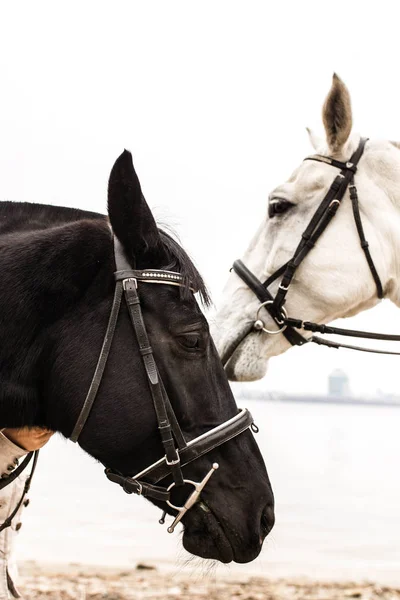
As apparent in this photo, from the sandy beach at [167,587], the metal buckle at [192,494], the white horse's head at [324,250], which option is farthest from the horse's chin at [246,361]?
the sandy beach at [167,587]

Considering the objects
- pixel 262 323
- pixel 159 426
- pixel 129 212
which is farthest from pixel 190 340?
pixel 262 323

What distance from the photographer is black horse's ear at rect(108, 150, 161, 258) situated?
8.68 ft

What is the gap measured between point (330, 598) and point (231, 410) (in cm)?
567

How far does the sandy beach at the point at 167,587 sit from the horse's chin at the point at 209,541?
472cm

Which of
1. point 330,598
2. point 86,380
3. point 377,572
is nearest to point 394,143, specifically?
point 86,380

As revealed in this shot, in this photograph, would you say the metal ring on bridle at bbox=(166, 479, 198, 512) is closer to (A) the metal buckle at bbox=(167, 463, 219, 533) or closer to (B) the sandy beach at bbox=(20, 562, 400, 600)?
(A) the metal buckle at bbox=(167, 463, 219, 533)

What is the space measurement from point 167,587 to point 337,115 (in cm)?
536

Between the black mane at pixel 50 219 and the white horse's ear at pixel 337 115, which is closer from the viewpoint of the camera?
the black mane at pixel 50 219

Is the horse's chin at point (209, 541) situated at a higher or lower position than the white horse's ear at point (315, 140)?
lower

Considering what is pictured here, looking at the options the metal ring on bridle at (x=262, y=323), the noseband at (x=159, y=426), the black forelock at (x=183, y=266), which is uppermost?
the black forelock at (x=183, y=266)

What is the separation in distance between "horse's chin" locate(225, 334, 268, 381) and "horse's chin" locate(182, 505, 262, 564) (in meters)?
2.14

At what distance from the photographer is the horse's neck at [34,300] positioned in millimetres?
2717

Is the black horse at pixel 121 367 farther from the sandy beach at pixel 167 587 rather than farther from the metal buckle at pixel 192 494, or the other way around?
the sandy beach at pixel 167 587

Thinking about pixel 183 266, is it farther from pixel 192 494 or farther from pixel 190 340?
pixel 192 494
